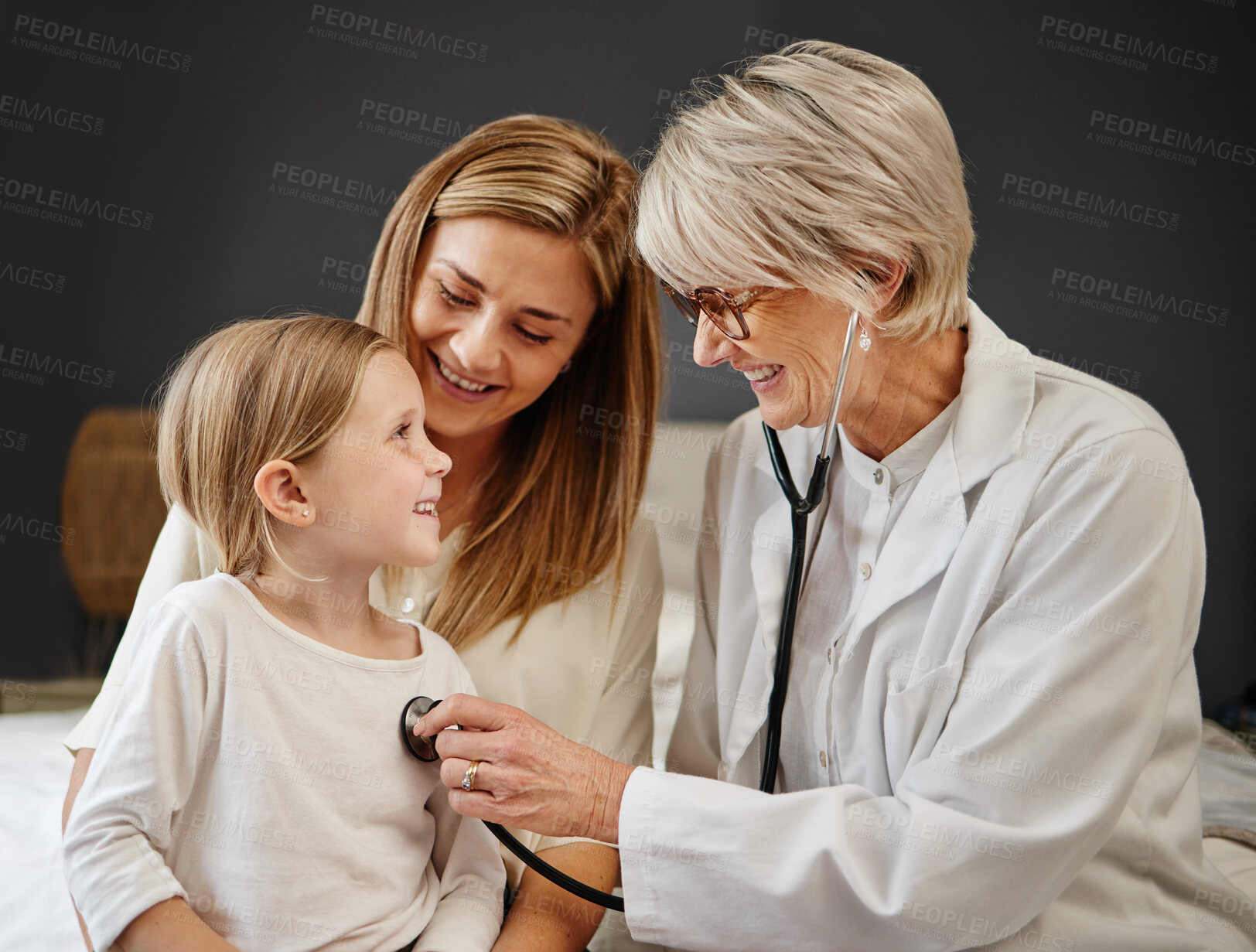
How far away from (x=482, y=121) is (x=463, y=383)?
1.38 meters

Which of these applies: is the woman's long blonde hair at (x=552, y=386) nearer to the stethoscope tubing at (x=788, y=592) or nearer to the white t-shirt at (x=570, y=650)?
the white t-shirt at (x=570, y=650)

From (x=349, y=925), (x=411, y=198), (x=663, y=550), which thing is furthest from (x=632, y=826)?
(x=663, y=550)

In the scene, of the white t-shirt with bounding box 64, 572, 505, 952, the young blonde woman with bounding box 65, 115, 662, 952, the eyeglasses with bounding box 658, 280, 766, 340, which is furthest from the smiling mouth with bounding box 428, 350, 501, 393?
the white t-shirt with bounding box 64, 572, 505, 952

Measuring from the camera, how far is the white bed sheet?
126cm

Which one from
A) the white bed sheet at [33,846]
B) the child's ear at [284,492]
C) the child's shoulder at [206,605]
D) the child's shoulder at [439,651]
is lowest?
the white bed sheet at [33,846]

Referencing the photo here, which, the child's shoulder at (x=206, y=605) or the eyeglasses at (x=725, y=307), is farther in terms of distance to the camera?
the eyeglasses at (x=725, y=307)

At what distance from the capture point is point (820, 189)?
1.20 m

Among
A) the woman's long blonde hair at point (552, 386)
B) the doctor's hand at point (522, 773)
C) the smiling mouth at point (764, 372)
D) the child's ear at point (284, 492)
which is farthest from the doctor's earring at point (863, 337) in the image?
the child's ear at point (284, 492)

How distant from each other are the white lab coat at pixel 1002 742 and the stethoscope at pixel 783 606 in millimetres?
62

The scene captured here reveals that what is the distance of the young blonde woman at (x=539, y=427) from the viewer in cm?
146

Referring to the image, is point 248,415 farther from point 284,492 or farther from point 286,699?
point 286,699

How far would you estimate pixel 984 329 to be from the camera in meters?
1.38

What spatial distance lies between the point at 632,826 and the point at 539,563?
0.49 m

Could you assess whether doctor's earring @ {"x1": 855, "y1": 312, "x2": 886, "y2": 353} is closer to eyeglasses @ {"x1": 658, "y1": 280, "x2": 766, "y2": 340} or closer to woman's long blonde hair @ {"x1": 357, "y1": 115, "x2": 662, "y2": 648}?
eyeglasses @ {"x1": 658, "y1": 280, "x2": 766, "y2": 340}
